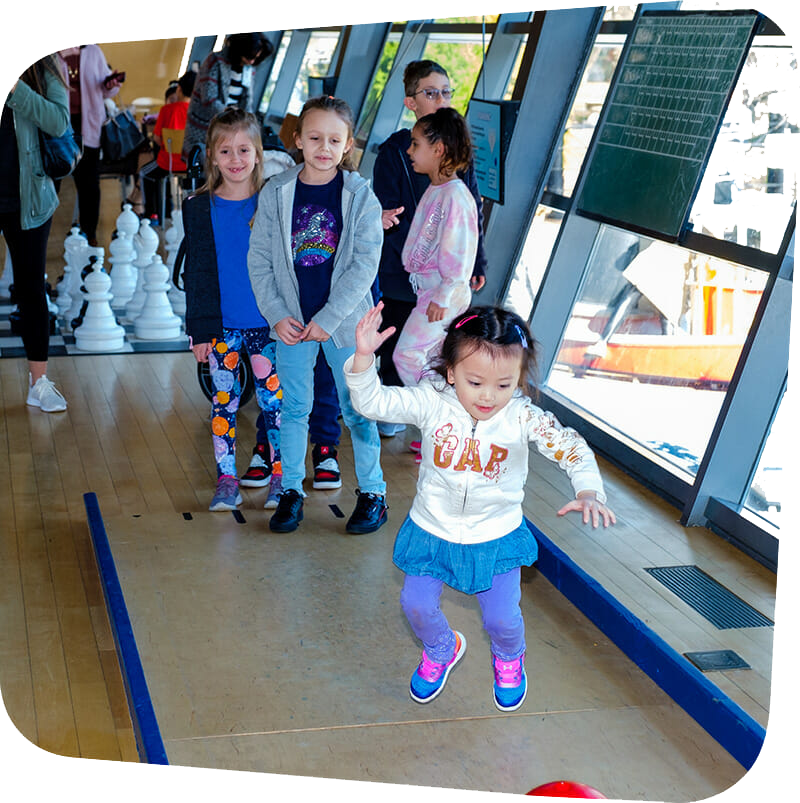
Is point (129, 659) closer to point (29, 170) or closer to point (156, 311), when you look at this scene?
point (29, 170)

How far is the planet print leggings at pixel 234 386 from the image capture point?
109 inches

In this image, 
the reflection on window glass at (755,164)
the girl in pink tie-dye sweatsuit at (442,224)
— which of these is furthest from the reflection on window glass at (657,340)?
the girl in pink tie-dye sweatsuit at (442,224)

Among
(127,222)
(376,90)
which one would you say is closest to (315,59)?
(376,90)

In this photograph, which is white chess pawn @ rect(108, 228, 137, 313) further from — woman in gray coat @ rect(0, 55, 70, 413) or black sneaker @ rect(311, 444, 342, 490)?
black sneaker @ rect(311, 444, 342, 490)

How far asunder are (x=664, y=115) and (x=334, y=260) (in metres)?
1.03

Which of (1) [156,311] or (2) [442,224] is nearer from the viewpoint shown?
(2) [442,224]

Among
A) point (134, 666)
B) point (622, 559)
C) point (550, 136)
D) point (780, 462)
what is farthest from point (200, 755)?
point (550, 136)

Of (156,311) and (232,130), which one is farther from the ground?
(232,130)

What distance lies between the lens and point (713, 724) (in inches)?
73.5

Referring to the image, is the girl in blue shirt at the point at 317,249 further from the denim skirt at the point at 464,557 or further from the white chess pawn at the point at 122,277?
the white chess pawn at the point at 122,277

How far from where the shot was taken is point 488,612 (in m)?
1.91

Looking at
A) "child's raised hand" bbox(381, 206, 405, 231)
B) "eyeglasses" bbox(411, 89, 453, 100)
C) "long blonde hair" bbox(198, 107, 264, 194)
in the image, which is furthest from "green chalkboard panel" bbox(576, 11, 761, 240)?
"long blonde hair" bbox(198, 107, 264, 194)

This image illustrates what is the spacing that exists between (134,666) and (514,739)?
2.27 feet

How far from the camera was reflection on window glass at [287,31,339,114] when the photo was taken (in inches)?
160
